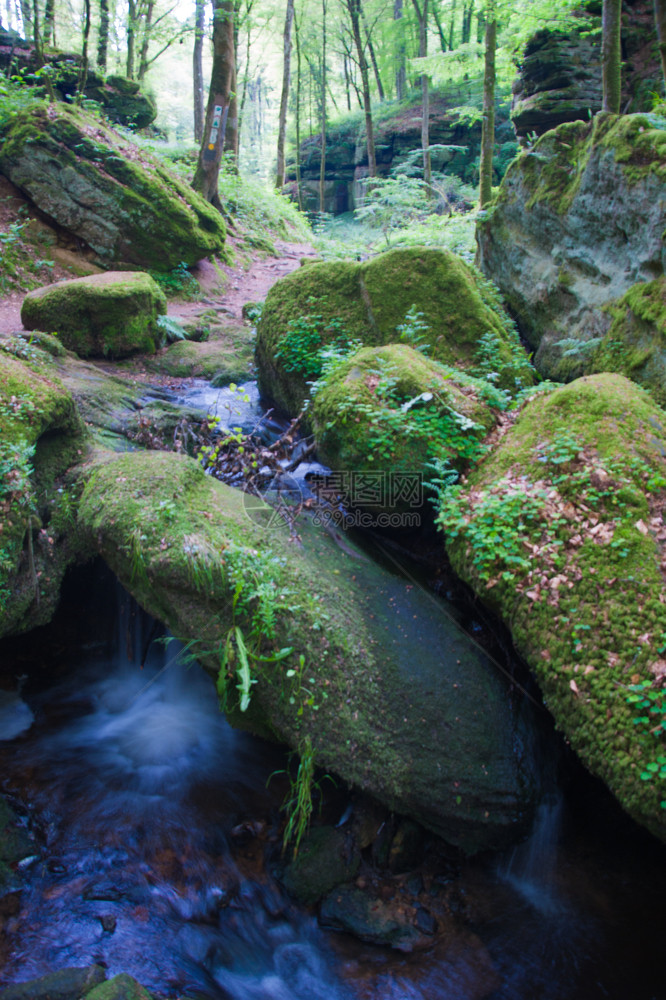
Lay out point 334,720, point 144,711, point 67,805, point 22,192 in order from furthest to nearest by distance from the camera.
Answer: point 22,192, point 144,711, point 67,805, point 334,720

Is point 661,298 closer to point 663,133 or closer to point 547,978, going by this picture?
point 663,133

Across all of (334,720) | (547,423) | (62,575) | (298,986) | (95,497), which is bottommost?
(298,986)

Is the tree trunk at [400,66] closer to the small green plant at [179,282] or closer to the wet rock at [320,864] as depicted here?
the small green plant at [179,282]

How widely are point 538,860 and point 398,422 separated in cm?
339

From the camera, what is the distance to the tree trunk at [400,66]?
29.9 m

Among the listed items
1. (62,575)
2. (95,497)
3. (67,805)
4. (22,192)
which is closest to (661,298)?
(95,497)

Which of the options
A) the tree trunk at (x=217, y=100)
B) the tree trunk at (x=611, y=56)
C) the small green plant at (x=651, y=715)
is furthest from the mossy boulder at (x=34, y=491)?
the tree trunk at (x=217, y=100)

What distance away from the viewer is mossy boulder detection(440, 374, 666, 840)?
9.46 feet

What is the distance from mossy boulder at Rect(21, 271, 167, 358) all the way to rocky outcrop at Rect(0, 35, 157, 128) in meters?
8.04

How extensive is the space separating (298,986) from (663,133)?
790cm

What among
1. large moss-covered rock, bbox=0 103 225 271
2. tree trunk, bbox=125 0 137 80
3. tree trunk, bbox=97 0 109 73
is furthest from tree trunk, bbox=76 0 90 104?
tree trunk, bbox=97 0 109 73

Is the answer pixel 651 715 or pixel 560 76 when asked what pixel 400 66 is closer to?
pixel 560 76

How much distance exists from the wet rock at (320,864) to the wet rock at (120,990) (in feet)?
3.54

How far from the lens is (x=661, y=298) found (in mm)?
5320
